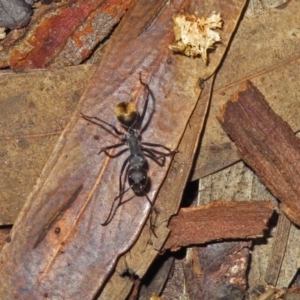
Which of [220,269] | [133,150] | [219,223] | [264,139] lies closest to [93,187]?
[133,150]

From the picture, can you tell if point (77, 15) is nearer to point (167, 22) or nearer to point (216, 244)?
point (167, 22)

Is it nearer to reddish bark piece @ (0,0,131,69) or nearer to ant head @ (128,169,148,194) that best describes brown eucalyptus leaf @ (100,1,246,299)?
ant head @ (128,169,148,194)

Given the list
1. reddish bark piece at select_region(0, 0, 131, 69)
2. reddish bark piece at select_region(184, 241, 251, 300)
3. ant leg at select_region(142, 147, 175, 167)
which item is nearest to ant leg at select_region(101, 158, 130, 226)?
ant leg at select_region(142, 147, 175, 167)

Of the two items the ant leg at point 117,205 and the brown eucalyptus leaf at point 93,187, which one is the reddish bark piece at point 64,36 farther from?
the ant leg at point 117,205

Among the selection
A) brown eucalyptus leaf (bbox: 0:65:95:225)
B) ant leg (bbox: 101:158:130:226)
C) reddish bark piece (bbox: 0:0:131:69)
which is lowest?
ant leg (bbox: 101:158:130:226)

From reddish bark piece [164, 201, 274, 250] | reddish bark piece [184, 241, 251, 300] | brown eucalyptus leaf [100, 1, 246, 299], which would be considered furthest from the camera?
reddish bark piece [184, 241, 251, 300]
